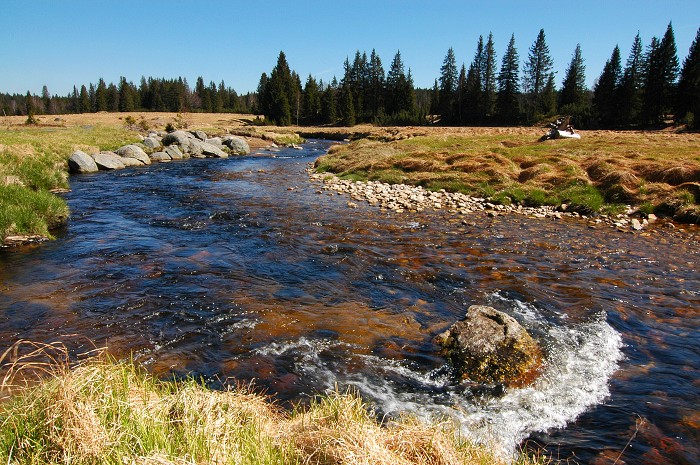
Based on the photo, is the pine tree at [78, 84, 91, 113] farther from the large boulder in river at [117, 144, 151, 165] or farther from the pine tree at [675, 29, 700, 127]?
the pine tree at [675, 29, 700, 127]

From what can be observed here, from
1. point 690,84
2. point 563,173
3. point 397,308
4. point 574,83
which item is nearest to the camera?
point 397,308

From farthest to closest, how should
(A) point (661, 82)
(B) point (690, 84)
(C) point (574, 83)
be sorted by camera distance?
(C) point (574, 83) < (A) point (661, 82) < (B) point (690, 84)

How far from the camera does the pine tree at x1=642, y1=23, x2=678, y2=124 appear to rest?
58750 millimetres

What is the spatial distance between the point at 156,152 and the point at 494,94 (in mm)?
76405

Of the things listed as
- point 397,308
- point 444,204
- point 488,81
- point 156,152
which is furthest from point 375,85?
point 397,308

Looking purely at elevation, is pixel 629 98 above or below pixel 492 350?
above

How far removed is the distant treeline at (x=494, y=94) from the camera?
60.0m

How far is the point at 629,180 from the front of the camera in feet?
58.9

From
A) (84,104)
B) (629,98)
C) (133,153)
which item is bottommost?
(133,153)

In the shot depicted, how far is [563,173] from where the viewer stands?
19922mm

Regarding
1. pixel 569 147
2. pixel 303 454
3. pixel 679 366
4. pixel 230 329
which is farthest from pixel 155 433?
pixel 569 147

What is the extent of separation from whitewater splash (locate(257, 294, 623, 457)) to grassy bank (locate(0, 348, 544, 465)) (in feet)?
4.66

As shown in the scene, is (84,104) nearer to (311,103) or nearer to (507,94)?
(311,103)

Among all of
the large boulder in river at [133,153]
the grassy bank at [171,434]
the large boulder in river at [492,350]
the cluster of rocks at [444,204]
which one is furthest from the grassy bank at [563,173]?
the large boulder in river at [133,153]
